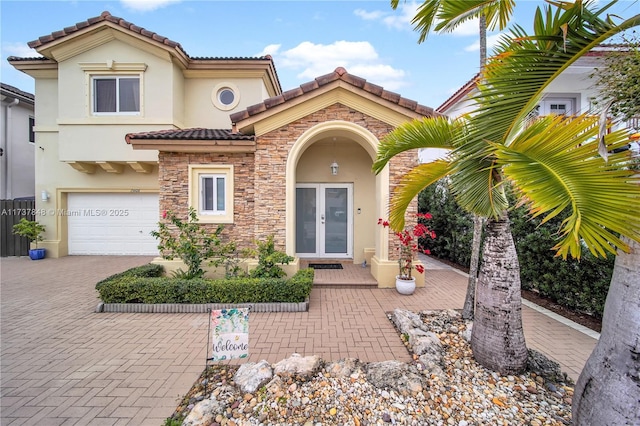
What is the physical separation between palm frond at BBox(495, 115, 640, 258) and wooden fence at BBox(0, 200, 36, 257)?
55.9 feet

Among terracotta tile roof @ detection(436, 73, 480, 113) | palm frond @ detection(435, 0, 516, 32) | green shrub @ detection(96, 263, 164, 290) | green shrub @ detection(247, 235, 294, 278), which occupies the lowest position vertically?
green shrub @ detection(96, 263, 164, 290)

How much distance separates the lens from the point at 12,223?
11.8 metres

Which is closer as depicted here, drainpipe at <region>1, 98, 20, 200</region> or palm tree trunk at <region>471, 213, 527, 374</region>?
palm tree trunk at <region>471, 213, 527, 374</region>

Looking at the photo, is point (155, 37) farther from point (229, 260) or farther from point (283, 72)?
point (229, 260)

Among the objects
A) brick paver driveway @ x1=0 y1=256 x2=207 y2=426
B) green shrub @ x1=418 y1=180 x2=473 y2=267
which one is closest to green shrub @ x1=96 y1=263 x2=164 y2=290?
brick paver driveway @ x1=0 y1=256 x2=207 y2=426

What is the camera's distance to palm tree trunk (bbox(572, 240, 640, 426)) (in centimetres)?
220

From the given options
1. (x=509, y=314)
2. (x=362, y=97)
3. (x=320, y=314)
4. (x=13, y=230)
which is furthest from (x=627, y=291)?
(x=13, y=230)

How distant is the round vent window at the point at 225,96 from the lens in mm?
11875

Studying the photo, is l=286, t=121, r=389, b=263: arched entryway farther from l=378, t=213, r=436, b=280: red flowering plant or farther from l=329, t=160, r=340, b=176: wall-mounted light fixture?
l=378, t=213, r=436, b=280: red flowering plant

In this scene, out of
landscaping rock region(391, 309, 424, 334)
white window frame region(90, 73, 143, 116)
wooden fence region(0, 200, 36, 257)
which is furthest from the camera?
wooden fence region(0, 200, 36, 257)

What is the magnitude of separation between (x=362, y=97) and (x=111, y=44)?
10.6 metres

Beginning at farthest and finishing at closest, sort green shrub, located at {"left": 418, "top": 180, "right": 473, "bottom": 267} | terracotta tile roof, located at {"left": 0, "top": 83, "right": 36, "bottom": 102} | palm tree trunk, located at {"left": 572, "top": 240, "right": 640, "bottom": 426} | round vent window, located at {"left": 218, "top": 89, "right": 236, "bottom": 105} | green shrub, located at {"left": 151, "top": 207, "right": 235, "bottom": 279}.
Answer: terracotta tile roof, located at {"left": 0, "top": 83, "right": 36, "bottom": 102}, round vent window, located at {"left": 218, "top": 89, "right": 236, "bottom": 105}, green shrub, located at {"left": 418, "top": 180, "right": 473, "bottom": 267}, green shrub, located at {"left": 151, "top": 207, "right": 235, "bottom": 279}, palm tree trunk, located at {"left": 572, "top": 240, "right": 640, "bottom": 426}

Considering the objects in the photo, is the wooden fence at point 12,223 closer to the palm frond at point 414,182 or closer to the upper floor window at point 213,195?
the upper floor window at point 213,195

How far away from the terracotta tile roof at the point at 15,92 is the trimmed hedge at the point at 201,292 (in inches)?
509
